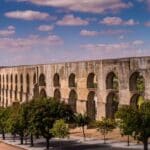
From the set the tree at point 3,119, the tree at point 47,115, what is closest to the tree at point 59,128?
the tree at point 47,115

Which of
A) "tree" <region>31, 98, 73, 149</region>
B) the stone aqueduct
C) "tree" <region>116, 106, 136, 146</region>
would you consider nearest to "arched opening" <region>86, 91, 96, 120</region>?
the stone aqueduct

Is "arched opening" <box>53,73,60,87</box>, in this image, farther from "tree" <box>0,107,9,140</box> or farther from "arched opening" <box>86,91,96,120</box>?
"tree" <box>0,107,9,140</box>

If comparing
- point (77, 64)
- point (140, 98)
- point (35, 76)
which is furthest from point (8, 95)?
point (140, 98)

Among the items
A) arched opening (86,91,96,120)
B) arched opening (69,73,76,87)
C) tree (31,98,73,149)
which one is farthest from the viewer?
arched opening (69,73,76,87)

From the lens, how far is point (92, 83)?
179 ft

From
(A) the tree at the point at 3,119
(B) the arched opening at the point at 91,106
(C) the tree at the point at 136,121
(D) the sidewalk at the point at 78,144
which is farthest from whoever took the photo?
(B) the arched opening at the point at 91,106

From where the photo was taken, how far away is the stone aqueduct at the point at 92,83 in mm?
46938

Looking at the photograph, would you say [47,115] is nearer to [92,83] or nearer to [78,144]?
[78,144]

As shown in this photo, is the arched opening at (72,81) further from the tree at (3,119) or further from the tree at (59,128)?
the tree at (59,128)

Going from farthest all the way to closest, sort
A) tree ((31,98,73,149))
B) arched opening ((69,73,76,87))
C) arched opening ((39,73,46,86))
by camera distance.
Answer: arched opening ((39,73,46,86)) → arched opening ((69,73,76,87)) → tree ((31,98,73,149))

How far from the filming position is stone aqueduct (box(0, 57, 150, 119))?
4694 centimetres

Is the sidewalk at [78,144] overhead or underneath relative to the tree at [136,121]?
underneath

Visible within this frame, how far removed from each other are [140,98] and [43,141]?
10.7 metres

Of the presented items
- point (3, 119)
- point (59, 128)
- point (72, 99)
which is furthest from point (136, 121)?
point (72, 99)
